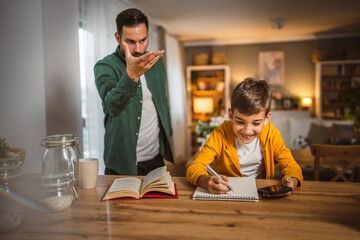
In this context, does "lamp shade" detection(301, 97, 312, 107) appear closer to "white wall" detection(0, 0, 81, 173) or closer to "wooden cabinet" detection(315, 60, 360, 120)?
"wooden cabinet" detection(315, 60, 360, 120)

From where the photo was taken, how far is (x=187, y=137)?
636 cm

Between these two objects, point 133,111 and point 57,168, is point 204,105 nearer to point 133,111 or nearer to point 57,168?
point 133,111

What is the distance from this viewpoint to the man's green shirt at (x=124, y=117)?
1579mm

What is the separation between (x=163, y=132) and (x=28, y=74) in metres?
0.90

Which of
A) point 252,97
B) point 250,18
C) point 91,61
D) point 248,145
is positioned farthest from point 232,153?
point 250,18

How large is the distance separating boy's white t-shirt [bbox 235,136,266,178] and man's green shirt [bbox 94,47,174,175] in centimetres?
51

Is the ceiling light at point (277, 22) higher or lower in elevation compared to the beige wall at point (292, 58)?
higher

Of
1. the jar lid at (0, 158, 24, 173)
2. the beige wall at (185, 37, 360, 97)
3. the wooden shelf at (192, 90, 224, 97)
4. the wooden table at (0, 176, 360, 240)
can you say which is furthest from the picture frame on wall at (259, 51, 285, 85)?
the jar lid at (0, 158, 24, 173)

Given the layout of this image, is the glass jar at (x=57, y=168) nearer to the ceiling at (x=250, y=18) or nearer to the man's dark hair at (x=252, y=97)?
the man's dark hair at (x=252, y=97)

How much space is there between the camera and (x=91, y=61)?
8.89 feet

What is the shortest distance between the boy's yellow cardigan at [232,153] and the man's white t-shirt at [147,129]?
47 centimetres

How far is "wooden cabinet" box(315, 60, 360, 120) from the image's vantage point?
5.95 metres

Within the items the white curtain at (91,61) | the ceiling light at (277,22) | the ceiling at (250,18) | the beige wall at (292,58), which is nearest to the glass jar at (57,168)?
the white curtain at (91,61)

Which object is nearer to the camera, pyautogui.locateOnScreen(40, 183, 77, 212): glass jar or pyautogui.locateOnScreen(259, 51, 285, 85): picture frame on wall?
pyautogui.locateOnScreen(40, 183, 77, 212): glass jar
